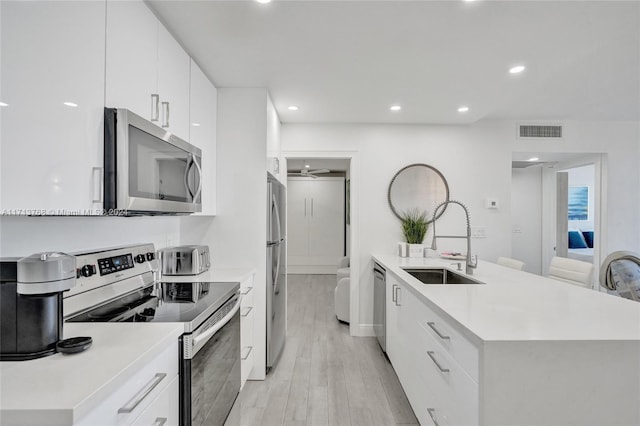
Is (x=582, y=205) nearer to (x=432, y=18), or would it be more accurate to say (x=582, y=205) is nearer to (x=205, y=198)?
(x=432, y=18)

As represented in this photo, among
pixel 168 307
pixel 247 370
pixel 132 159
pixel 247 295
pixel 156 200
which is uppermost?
pixel 132 159

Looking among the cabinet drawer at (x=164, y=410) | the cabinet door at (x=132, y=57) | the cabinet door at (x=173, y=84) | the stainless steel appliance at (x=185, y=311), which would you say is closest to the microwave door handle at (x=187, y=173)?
the cabinet door at (x=173, y=84)

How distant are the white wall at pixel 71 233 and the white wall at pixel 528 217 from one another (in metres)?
5.28

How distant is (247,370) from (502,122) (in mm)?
3793

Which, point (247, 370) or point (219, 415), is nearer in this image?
point (219, 415)

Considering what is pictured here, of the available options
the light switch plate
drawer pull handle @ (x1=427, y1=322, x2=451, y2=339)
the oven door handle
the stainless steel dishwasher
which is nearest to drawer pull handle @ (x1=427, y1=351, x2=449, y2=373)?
drawer pull handle @ (x1=427, y1=322, x2=451, y2=339)

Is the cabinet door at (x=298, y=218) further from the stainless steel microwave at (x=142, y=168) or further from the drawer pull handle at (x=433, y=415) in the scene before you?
the drawer pull handle at (x=433, y=415)

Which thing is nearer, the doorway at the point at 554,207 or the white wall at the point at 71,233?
the white wall at the point at 71,233

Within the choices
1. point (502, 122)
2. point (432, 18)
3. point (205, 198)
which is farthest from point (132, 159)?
point (502, 122)

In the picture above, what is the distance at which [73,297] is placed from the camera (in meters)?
1.40

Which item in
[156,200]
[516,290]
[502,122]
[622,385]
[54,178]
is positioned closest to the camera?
[54,178]

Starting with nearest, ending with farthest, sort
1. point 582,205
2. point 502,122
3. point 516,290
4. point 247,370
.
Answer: point 516,290 < point 247,370 < point 502,122 < point 582,205

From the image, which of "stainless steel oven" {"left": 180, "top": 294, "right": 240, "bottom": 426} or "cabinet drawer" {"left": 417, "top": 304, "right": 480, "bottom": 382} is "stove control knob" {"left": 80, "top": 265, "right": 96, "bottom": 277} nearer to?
"stainless steel oven" {"left": 180, "top": 294, "right": 240, "bottom": 426}

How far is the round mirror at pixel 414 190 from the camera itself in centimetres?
380
